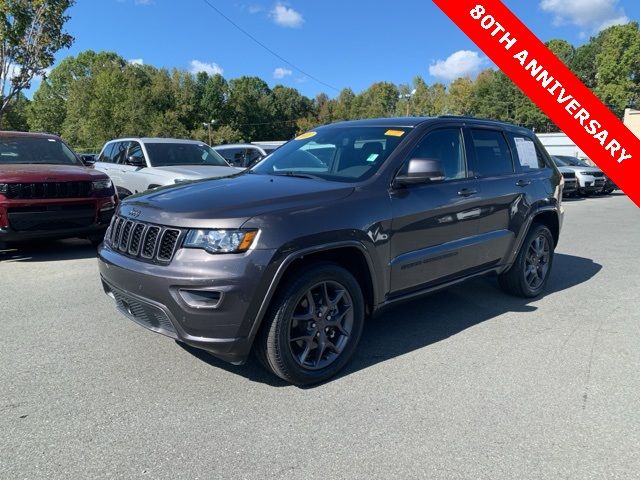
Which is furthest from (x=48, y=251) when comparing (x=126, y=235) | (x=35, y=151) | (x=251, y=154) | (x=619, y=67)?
(x=619, y=67)

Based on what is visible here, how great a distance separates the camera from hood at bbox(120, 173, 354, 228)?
9.78 feet

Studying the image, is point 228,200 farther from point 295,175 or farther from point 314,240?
point 295,175

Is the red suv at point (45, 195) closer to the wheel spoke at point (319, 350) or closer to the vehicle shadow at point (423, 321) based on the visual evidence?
the vehicle shadow at point (423, 321)

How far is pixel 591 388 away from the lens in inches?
132

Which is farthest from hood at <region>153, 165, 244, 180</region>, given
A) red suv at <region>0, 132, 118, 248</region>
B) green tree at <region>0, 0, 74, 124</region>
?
green tree at <region>0, 0, 74, 124</region>

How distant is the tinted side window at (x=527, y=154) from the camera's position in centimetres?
526

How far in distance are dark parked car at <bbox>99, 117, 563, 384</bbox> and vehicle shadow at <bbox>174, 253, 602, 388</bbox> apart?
0.35m

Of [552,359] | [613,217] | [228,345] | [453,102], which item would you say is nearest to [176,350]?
[228,345]

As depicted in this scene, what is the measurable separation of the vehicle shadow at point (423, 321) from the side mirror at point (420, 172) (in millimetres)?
988

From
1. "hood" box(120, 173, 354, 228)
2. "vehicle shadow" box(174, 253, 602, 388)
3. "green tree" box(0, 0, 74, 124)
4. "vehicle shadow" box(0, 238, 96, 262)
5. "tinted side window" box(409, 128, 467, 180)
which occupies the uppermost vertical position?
"green tree" box(0, 0, 74, 124)

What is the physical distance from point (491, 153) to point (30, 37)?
646 inches

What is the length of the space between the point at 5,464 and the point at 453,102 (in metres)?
71.5

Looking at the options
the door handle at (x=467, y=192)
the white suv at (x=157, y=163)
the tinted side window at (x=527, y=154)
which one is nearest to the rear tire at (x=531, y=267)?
the tinted side window at (x=527, y=154)

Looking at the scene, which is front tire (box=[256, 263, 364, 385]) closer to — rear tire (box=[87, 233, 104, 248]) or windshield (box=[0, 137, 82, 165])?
rear tire (box=[87, 233, 104, 248])
